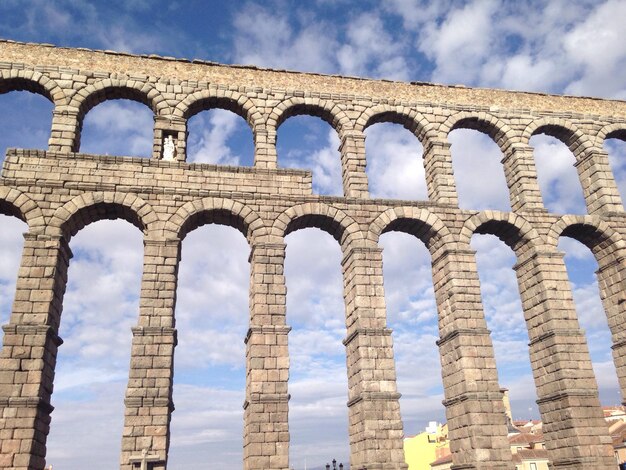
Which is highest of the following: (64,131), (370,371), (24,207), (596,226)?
(64,131)

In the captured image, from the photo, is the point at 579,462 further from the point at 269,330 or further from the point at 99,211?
the point at 99,211

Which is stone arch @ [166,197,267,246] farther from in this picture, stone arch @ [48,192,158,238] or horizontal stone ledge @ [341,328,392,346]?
horizontal stone ledge @ [341,328,392,346]

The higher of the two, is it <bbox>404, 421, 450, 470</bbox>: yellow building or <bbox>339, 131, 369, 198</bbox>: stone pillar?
<bbox>339, 131, 369, 198</bbox>: stone pillar

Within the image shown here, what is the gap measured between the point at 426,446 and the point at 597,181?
35.8 meters

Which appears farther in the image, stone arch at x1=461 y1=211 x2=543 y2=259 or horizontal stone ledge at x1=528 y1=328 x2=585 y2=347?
stone arch at x1=461 y1=211 x2=543 y2=259

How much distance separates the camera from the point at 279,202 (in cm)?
1691

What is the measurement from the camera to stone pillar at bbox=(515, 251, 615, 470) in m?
15.4

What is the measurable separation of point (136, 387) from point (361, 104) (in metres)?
11.7

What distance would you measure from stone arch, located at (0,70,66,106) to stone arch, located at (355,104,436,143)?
9629 mm

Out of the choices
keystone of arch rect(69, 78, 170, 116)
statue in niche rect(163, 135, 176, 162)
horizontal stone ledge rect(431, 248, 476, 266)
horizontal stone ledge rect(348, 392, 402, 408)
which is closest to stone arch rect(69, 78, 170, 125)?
keystone of arch rect(69, 78, 170, 116)

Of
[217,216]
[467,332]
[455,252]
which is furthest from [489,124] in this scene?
[217,216]

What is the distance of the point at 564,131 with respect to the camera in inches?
822

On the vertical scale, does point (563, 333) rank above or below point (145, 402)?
above

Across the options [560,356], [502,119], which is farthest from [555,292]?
[502,119]
